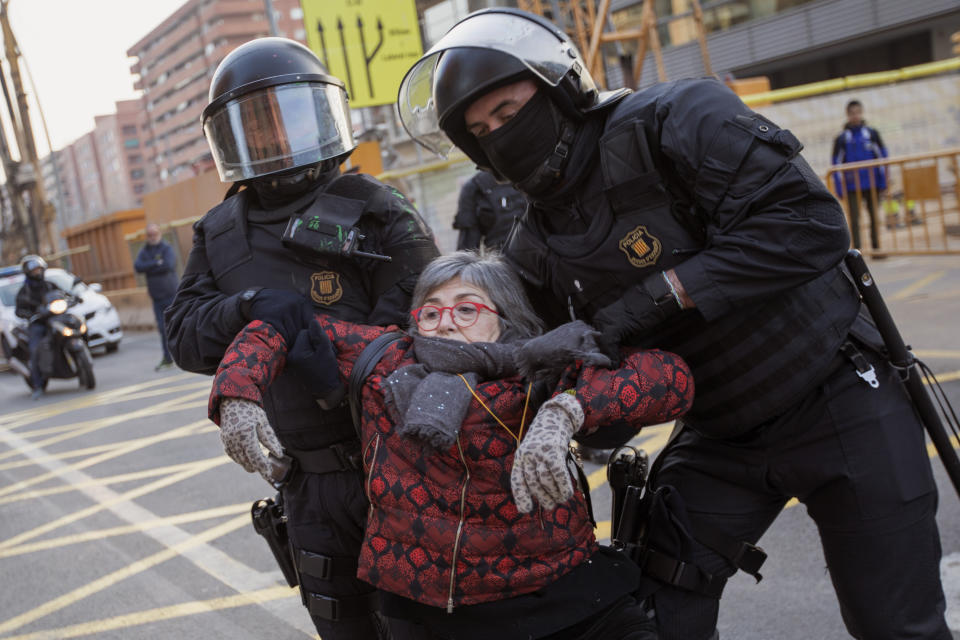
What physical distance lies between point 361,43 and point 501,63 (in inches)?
313

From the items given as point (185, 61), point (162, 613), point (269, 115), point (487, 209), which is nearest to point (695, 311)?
point (269, 115)

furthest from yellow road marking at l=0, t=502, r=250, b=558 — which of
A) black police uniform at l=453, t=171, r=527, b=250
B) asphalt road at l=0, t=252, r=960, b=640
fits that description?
black police uniform at l=453, t=171, r=527, b=250

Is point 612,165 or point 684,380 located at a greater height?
point 612,165

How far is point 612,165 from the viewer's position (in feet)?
6.45

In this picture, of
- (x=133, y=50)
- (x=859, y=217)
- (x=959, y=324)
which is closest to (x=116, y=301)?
(x=859, y=217)

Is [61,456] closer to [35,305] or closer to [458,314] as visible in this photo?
[35,305]

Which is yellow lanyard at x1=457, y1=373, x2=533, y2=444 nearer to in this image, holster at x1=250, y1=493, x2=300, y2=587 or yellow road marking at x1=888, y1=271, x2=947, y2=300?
holster at x1=250, y1=493, x2=300, y2=587

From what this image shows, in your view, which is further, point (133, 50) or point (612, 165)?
point (133, 50)

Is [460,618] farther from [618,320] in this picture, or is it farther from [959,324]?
[959,324]

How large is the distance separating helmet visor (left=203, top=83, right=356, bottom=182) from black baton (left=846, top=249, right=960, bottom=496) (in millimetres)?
1380

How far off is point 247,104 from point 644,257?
3.79 feet

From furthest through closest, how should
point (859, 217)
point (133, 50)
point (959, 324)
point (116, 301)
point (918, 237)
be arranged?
point (133, 50) → point (116, 301) → point (918, 237) → point (859, 217) → point (959, 324)

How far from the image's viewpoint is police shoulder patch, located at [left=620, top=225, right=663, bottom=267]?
1.95 meters

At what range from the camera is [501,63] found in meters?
2.00
